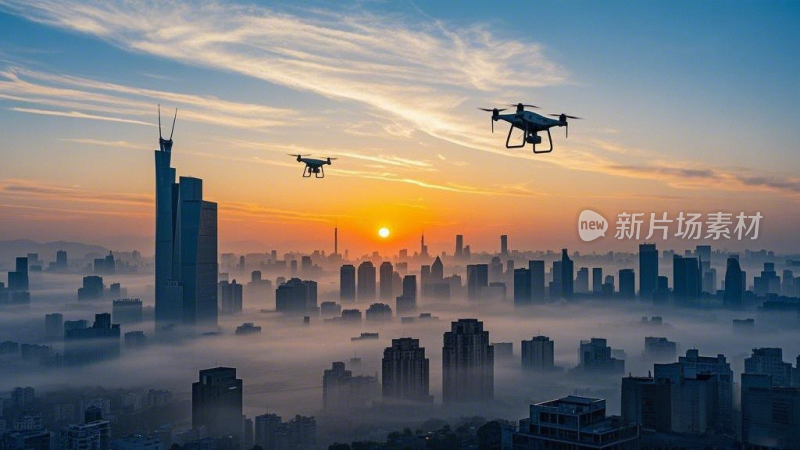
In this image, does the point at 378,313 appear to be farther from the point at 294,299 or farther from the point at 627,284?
the point at 627,284

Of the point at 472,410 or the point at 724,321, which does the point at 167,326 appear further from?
the point at 724,321

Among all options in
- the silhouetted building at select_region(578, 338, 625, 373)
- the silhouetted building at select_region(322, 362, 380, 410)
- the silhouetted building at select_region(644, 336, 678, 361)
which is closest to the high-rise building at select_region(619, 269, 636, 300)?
the silhouetted building at select_region(644, 336, 678, 361)

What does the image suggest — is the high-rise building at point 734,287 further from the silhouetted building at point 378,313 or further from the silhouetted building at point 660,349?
the silhouetted building at point 378,313

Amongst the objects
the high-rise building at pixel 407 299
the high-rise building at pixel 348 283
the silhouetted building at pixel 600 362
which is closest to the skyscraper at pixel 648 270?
the high-rise building at pixel 407 299

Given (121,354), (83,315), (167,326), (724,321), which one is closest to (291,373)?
(121,354)

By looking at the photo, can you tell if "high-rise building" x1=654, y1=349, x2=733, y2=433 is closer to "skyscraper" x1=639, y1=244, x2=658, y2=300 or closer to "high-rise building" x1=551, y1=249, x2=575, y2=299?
"skyscraper" x1=639, y1=244, x2=658, y2=300

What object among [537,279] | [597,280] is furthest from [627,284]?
[537,279]
